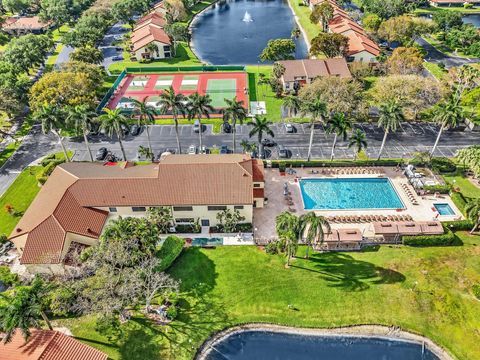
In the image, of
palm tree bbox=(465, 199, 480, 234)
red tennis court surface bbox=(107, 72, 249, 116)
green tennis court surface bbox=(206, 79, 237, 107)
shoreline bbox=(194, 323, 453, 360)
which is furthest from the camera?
red tennis court surface bbox=(107, 72, 249, 116)

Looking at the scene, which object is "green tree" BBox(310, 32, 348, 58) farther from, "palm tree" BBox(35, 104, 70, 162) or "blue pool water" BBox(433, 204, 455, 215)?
"palm tree" BBox(35, 104, 70, 162)

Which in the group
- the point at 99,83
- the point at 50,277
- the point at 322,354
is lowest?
the point at 322,354

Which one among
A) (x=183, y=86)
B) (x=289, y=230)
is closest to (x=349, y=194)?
(x=289, y=230)

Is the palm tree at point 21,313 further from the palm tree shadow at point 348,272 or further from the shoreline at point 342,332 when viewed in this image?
the palm tree shadow at point 348,272

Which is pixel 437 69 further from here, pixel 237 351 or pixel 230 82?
pixel 237 351

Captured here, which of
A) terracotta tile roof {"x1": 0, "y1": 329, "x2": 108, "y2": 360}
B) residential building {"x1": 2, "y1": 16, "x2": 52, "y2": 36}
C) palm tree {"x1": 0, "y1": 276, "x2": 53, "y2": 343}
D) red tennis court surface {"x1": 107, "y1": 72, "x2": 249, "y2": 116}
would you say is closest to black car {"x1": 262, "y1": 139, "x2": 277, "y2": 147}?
red tennis court surface {"x1": 107, "y1": 72, "x2": 249, "y2": 116}

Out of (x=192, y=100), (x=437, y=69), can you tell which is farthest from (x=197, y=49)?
(x=437, y=69)

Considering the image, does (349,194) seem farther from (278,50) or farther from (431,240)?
(278,50)
